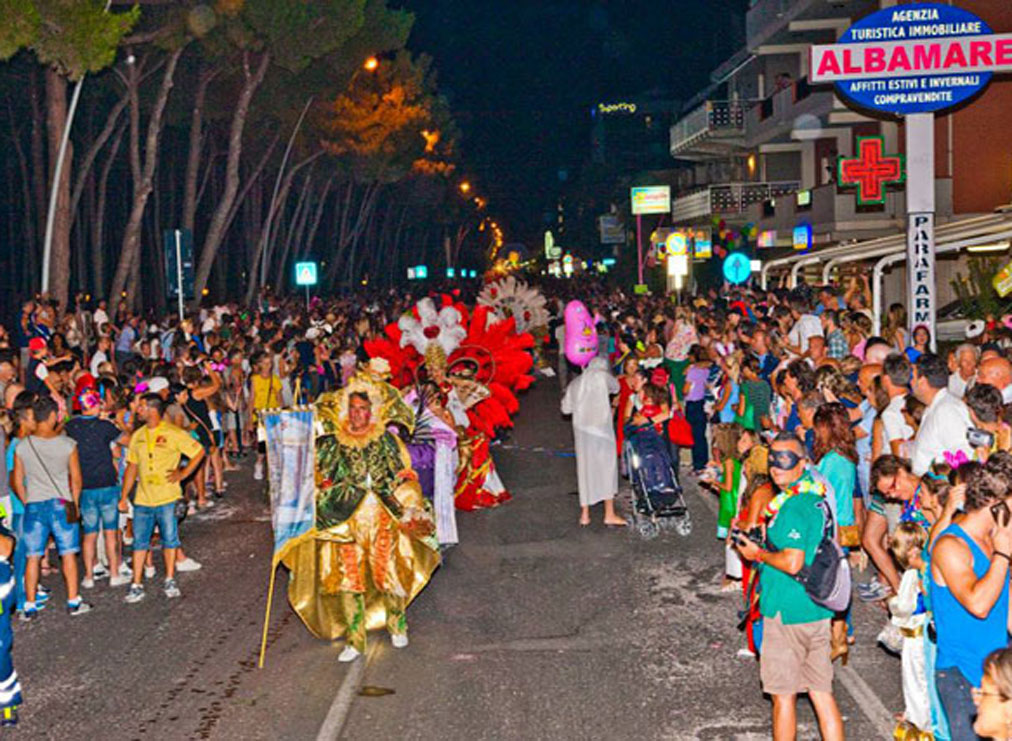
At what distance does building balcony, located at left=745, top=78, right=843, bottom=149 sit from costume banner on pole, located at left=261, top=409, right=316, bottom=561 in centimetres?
2802

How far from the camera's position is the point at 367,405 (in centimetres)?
935

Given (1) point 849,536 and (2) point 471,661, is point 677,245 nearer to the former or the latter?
(1) point 849,536

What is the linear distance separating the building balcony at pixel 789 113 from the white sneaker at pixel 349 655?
28547 millimetres

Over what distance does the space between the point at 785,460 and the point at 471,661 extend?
10.4 ft

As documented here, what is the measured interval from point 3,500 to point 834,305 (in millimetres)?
11583

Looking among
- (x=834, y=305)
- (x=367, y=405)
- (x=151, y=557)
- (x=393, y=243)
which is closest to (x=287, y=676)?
(x=367, y=405)

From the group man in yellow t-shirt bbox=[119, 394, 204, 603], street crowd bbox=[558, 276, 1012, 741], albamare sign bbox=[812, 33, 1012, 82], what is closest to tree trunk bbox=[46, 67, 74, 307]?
albamare sign bbox=[812, 33, 1012, 82]

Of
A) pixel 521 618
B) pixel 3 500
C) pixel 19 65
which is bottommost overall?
pixel 521 618

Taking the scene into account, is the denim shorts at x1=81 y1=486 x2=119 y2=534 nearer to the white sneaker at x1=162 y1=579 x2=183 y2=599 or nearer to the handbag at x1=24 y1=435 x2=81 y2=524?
the handbag at x1=24 y1=435 x2=81 y2=524

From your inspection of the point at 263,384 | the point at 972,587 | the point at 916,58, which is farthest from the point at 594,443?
the point at 972,587

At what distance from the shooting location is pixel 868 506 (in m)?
10.1

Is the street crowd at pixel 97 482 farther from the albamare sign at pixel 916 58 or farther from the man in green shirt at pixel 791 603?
the albamare sign at pixel 916 58

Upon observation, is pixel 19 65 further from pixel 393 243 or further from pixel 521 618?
pixel 393 243

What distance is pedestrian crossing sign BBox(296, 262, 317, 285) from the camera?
39938 mm
